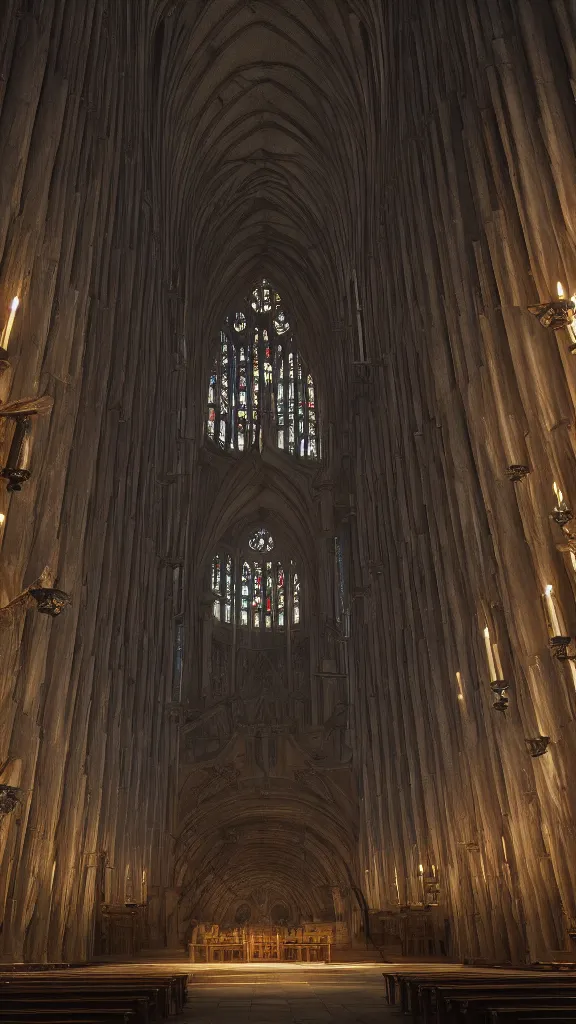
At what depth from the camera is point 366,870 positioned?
26.8 m

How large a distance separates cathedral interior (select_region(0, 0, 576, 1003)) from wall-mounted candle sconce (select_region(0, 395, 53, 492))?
0.13ft

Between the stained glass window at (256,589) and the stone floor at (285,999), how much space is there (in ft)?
74.8

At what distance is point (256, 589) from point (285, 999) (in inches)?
1120

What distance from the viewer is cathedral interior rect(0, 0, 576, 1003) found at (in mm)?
11633

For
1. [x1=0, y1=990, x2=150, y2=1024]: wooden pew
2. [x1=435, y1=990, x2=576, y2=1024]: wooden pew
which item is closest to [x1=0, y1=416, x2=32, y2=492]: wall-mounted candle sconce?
[x1=0, y1=990, x2=150, y2=1024]: wooden pew

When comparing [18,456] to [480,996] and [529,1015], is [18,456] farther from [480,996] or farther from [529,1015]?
[529,1015]

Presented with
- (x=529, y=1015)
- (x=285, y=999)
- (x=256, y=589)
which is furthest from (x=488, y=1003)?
(x=256, y=589)

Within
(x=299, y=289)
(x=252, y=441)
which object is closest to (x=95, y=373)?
(x=252, y=441)

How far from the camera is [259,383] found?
3862 cm

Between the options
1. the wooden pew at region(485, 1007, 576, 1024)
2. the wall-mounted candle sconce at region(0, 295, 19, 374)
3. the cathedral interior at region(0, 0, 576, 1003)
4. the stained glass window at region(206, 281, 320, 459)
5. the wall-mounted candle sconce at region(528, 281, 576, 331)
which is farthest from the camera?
the stained glass window at region(206, 281, 320, 459)

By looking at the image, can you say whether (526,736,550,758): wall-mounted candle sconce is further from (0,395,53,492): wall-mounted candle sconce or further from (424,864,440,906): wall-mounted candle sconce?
(424,864,440,906): wall-mounted candle sconce

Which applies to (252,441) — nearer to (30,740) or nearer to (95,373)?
(95,373)

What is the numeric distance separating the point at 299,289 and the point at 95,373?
22.9 m

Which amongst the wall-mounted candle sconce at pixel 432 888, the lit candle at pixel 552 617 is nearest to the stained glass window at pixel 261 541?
the wall-mounted candle sconce at pixel 432 888
